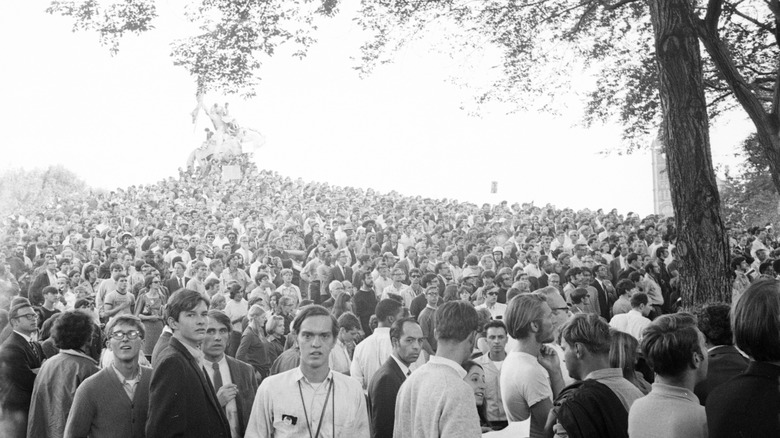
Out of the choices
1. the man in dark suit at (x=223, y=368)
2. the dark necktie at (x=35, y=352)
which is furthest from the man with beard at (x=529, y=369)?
the dark necktie at (x=35, y=352)

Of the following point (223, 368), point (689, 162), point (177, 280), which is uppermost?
point (689, 162)

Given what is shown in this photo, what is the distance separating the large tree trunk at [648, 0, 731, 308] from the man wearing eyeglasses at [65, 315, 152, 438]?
577 centimetres

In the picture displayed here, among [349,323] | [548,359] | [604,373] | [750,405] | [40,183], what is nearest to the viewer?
[750,405]

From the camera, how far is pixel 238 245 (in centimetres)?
1984

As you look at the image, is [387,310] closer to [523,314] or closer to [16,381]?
[523,314]

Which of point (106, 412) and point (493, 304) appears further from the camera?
point (493, 304)

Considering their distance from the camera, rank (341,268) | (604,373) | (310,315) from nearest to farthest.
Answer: (604,373) < (310,315) < (341,268)

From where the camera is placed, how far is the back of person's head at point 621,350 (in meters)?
4.25

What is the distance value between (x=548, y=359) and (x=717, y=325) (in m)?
1.02

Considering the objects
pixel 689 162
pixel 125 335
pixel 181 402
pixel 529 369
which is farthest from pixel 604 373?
pixel 689 162

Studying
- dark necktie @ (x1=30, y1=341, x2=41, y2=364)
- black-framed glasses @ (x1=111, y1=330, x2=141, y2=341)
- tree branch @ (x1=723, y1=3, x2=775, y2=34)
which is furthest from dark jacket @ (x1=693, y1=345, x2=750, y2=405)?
tree branch @ (x1=723, y1=3, x2=775, y2=34)

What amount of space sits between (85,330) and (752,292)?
4467 millimetres

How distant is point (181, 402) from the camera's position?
427cm

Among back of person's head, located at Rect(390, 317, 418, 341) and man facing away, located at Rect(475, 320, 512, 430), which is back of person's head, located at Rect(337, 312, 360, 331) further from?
back of person's head, located at Rect(390, 317, 418, 341)
